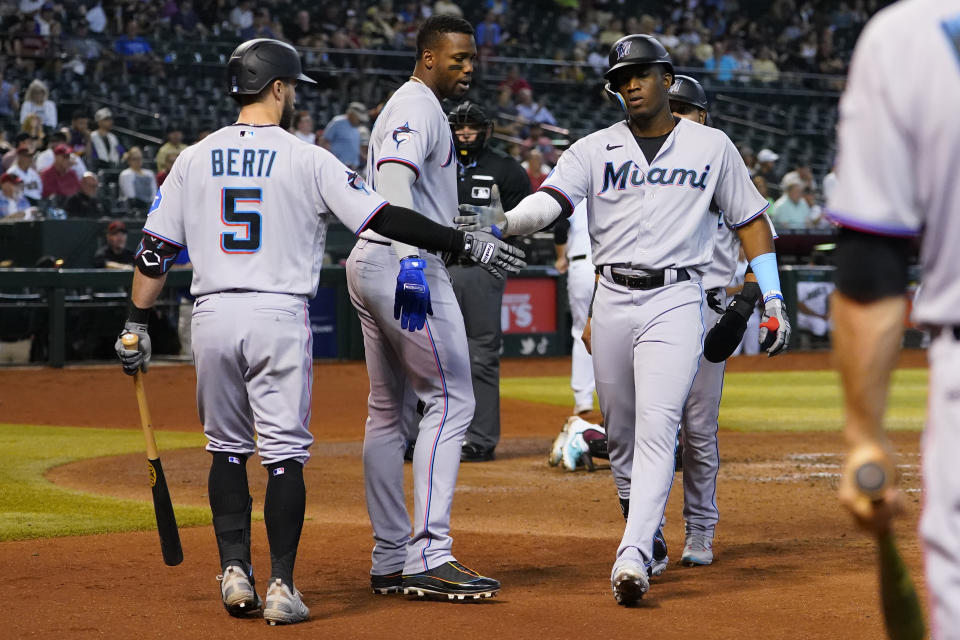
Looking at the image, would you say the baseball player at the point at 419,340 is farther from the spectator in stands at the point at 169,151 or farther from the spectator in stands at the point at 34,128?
the spectator in stands at the point at 34,128

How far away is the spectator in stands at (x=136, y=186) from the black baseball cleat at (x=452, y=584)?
519 inches

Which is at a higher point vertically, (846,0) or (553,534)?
(846,0)

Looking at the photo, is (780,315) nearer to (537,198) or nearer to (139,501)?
(537,198)

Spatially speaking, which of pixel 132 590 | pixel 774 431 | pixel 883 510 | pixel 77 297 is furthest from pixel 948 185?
pixel 77 297

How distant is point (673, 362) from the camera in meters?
5.08

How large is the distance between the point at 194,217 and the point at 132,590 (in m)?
1.60

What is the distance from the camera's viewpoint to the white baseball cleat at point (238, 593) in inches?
183

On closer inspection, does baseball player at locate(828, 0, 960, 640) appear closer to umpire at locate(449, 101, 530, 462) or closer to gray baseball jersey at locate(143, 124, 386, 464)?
gray baseball jersey at locate(143, 124, 386, 464)

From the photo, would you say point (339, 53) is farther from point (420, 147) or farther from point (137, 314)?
point (137, 314)

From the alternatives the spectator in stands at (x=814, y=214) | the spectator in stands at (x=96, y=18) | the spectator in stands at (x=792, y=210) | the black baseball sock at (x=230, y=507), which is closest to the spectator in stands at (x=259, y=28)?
the spectator in stands at (x=96, y=18)

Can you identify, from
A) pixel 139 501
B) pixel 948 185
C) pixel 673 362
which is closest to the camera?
pixel 948 185

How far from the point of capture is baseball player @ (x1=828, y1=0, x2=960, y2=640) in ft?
6.98

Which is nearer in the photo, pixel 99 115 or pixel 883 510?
pixel 883 510

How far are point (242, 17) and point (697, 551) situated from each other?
19.0 metres
